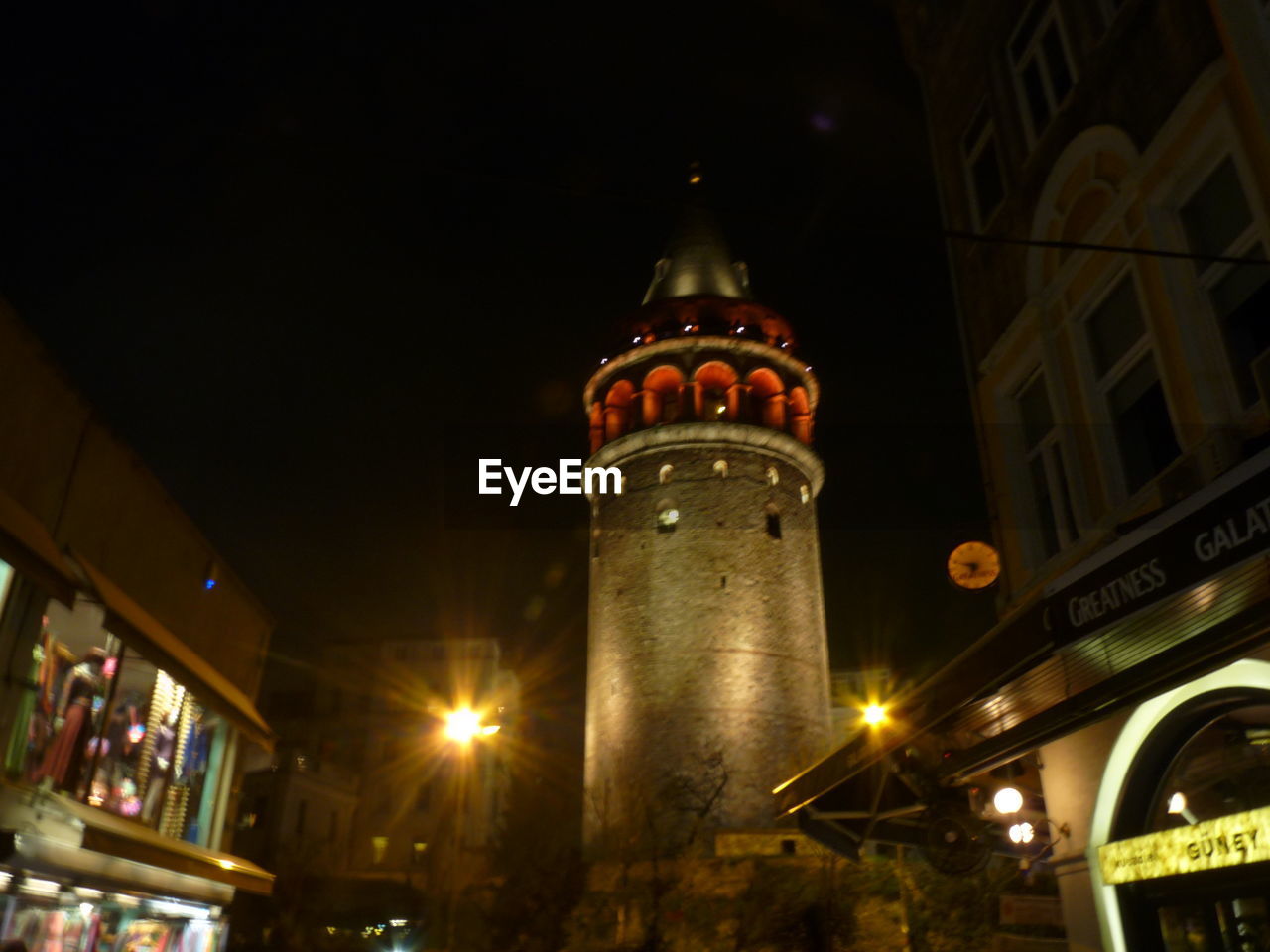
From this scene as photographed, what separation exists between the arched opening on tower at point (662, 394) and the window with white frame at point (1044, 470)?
23.1 m

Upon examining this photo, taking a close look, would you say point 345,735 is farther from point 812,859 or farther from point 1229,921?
point 1229,921

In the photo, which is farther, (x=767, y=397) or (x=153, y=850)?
(x=767, y=397)

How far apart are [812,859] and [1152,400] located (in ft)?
49.0

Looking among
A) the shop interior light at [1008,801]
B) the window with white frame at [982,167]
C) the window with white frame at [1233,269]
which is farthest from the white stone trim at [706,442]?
the window with white frame at [1233,269]

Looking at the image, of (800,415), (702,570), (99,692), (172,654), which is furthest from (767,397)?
(99,692)

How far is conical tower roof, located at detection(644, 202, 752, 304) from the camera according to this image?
35.9 meters

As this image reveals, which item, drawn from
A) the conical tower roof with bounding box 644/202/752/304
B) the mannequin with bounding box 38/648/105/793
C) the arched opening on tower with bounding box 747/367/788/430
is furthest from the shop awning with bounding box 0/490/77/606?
the conical tower roof with bounding box 644/202/752/304

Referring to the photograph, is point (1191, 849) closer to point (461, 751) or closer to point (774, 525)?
point (461, 751)

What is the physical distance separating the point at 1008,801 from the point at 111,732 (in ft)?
27.1

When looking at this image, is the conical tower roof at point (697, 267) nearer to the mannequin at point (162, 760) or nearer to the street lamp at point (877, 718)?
the mannequin at point (162, 760)

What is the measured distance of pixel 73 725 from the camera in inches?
379

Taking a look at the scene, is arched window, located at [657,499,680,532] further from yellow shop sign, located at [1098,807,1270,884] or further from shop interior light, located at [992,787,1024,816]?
yellow shop sign, located at [1098,807,1270,884]

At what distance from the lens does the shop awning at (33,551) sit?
7.86m

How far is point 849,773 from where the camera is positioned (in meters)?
8.00
